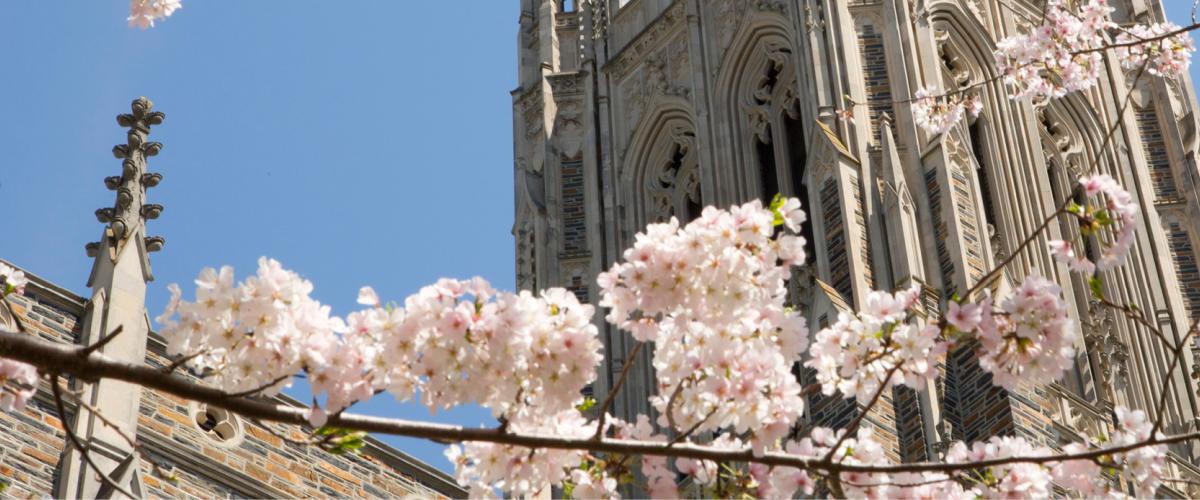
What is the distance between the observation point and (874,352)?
413 inches

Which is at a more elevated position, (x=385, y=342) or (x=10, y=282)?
(x=10, y=282)

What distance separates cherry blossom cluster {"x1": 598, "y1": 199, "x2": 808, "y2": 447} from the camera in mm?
9914

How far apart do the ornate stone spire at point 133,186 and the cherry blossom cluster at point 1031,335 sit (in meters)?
7.73

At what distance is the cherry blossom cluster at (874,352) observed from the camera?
33.7ft

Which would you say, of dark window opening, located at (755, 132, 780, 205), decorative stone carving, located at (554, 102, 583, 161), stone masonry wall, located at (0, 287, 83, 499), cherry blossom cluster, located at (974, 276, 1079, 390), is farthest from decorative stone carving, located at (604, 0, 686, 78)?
cherry blossom cluster, located at (974, 276, 1079, 390)

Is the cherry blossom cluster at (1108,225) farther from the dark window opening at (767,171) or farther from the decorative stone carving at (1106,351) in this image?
the dark window opening at (767,171)

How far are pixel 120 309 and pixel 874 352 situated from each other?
22.6ft

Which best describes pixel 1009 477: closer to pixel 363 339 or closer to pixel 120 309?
pixel 363 339

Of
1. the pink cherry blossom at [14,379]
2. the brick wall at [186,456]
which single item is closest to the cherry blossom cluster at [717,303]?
the pink cherry blossom at [14,379]

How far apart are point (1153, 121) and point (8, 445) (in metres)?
22.7

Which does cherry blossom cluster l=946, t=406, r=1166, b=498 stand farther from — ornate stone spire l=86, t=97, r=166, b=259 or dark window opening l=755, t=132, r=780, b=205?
dark window opening l=755, t=132, r=780, b=205

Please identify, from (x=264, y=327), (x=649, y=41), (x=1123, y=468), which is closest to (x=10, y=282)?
(x=264, y=327)

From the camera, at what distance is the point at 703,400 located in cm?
989

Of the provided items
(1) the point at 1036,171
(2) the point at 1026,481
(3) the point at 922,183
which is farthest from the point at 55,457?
(1) the point at 1036,171
